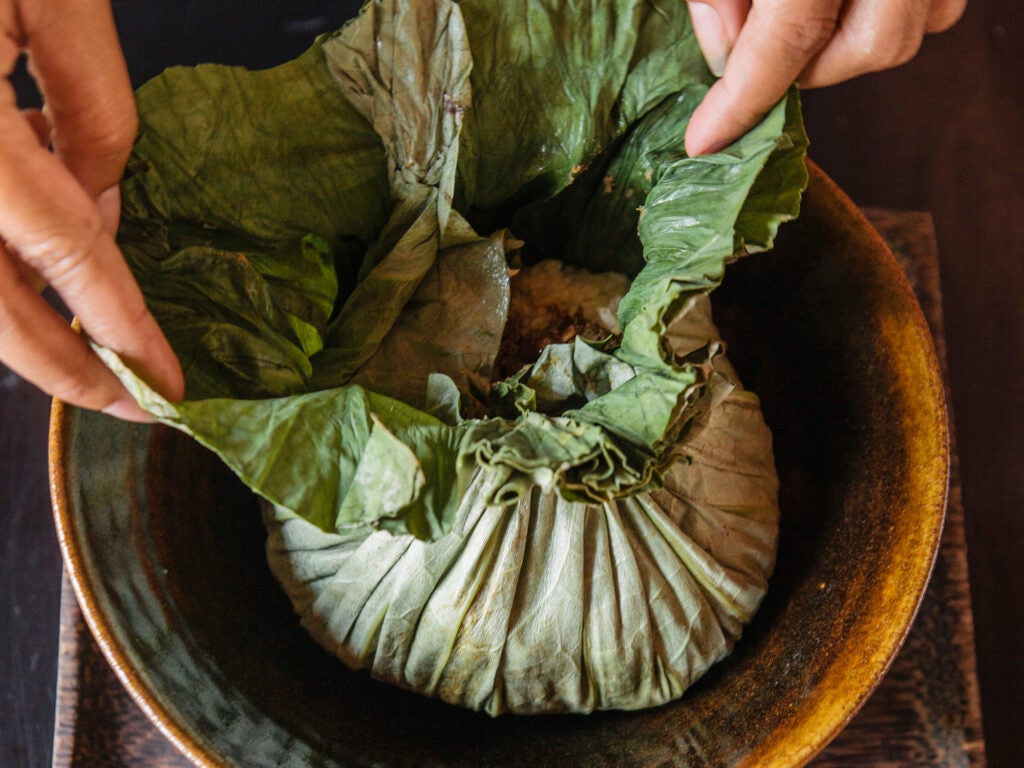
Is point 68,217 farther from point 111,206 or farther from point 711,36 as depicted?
point 711,36

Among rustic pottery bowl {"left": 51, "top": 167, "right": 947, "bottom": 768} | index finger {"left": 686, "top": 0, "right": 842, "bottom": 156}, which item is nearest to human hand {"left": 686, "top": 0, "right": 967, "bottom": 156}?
index finger {"left": 686, "top": 0, "right": 842, "bottom": 156}

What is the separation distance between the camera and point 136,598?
599 mm

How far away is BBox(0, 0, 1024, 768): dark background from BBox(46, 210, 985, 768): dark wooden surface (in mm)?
114

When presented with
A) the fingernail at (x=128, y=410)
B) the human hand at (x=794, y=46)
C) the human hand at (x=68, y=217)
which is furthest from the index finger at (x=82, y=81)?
the human hand at (x=794, y=46)

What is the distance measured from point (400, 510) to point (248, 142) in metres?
0.31

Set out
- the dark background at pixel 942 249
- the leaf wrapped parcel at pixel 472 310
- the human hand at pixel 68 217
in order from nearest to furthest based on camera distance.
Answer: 1. the human hand at pixel 68 217
2. the leaf wrapped parcel at pixel 472 310
3. the dark background at pixel 942 249

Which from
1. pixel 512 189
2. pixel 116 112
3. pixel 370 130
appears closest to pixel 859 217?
pixel 512 189

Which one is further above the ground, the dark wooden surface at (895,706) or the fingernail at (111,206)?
the fingernail at (111,206)

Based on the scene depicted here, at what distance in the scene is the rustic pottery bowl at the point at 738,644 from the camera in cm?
58

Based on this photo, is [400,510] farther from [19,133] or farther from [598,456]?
[19,133]

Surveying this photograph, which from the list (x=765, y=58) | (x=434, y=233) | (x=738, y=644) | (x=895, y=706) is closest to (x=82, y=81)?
(x=434, y=233)

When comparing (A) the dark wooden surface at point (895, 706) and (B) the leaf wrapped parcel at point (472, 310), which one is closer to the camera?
(B) the leaf wrapped parcel at point (472, 310)

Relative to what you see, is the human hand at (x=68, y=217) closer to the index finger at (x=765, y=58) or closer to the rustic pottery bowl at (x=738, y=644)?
the rustic pottery bowl at (x=738, y=644)

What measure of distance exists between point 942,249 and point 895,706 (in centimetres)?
48
